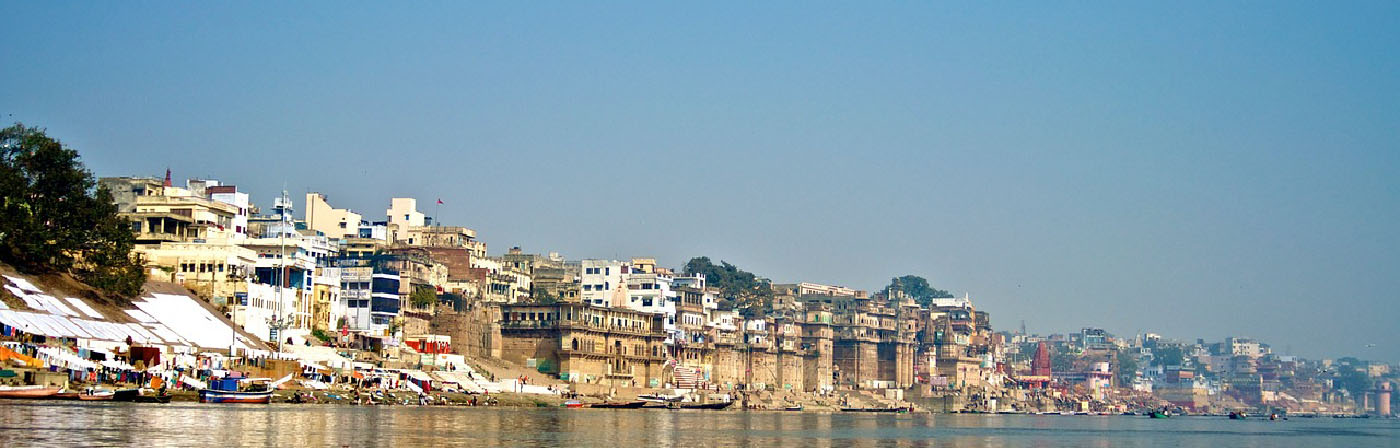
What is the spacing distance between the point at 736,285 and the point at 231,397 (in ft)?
262

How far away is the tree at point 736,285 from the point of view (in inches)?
5281

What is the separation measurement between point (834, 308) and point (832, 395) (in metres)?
14.0

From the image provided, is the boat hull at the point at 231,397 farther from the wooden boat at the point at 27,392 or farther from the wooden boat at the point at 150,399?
the wooden boat at the point at 27,392

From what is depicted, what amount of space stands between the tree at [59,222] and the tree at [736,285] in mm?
62385

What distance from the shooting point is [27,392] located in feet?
181

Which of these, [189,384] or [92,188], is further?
[92,188]

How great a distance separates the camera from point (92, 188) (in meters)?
77.6

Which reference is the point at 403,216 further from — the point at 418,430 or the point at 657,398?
the point at 418,430

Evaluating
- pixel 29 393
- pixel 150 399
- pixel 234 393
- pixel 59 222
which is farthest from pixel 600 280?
pixel 29 393

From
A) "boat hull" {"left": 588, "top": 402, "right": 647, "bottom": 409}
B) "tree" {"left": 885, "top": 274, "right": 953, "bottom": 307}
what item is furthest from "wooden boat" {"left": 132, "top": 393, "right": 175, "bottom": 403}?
"tree" {"left": 885, "top": 274, "right": 953, "bottom": 307}

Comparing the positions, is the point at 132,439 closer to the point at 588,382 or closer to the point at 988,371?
the point at 588,382

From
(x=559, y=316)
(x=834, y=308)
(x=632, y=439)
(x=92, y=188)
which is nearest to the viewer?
(x=632, y=439)

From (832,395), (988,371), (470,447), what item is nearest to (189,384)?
(470,447)

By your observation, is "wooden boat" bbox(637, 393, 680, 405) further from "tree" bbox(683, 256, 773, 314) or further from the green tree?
"tree" bbox(683, 256, 773, 314)
